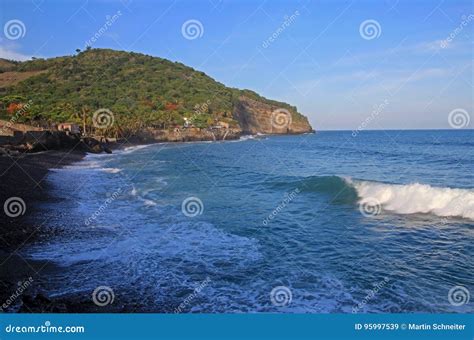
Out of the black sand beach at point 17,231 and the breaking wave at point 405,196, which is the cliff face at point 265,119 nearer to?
the breaking wave at point 405,196

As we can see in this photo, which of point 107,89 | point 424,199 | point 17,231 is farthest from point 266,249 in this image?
point 107,89

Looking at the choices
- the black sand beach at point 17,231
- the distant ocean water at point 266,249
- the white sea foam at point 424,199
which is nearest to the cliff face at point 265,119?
the white sea foam at point 424,199

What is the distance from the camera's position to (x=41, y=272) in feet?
22.9

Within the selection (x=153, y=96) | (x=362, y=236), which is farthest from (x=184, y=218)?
(x=153, y=96)

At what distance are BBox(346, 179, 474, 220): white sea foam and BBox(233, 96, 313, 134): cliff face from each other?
327ft

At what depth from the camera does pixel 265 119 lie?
132 metres

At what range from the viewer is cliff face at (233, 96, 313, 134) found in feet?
391

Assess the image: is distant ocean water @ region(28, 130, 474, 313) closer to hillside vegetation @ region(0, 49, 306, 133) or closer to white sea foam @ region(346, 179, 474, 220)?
white sea foam @ region(346, 179, 474, 220)

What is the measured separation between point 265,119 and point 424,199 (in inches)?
4688

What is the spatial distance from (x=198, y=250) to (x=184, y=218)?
3.47 metres

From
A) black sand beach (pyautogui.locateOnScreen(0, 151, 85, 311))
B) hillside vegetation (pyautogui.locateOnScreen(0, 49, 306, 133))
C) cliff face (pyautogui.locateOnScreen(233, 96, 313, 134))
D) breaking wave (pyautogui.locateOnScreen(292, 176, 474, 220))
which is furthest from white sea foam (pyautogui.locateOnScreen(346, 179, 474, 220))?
cliff face (pyautogui.locateOnScreen(233, 96, 313, 134))

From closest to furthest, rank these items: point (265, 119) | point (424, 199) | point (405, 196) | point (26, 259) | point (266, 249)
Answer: point (26, 259) < point (266, 249) < point (424, 199) < point (405, 196) < point (265, 119)

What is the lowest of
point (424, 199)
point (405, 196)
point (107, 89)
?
point (424, 199)

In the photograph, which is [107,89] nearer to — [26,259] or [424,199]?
[424,199]
